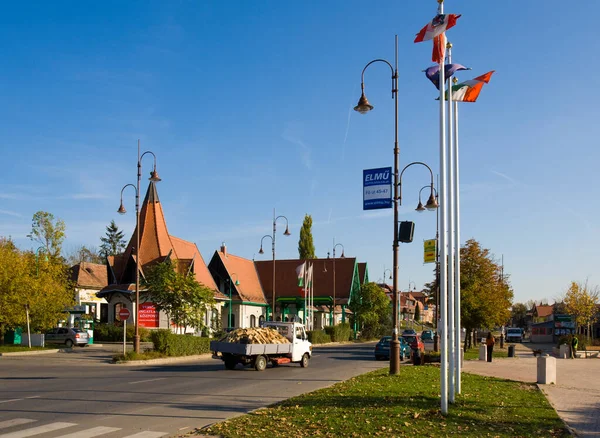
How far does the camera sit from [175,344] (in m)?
32.4

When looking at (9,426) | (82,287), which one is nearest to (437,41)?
(9,426)

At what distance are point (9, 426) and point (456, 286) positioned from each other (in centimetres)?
1078

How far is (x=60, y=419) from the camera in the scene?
12.1m

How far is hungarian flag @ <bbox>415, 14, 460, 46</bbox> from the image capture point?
13.0 meters

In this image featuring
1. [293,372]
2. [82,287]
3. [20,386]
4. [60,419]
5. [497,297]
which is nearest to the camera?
[60,419]

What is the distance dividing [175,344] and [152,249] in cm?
2347

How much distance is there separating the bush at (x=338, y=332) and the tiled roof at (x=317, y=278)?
25.7ft

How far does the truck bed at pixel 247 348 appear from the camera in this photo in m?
24.7

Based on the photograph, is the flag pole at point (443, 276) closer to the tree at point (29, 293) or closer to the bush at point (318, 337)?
the tree at point (29, 293)

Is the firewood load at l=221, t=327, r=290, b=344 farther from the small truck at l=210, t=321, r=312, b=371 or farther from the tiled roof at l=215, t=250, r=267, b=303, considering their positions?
the tiled roof at l=215, t=250, r=267, b=303

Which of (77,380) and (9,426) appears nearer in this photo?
(9,426)

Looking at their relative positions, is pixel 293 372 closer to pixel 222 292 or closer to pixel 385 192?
pixel 385 192

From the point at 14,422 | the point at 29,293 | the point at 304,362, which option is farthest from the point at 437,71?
the point at 29,293

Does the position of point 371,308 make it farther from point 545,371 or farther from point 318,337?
point 545,371
